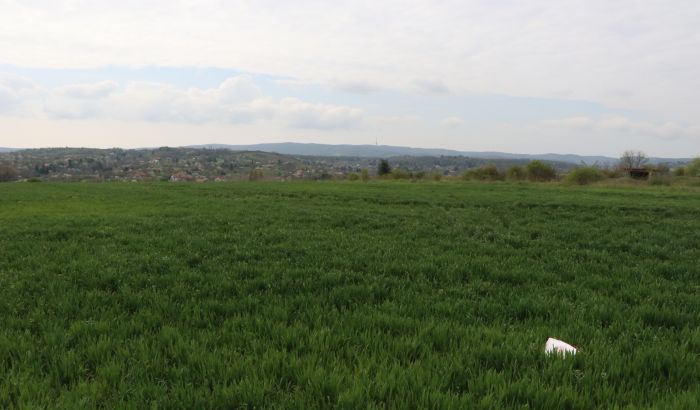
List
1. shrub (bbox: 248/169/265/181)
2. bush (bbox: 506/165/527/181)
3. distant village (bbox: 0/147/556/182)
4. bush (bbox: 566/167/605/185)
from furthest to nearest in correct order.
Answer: distant village (bbox: 0/147/556/182) → bush (bbox: 506/165/527/181) → shrub (bbox: 248/169/265/181) → bush (bbox: 566/167/605/185)

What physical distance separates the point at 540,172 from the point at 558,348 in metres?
65.8

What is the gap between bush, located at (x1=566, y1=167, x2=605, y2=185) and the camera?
57.7 metres

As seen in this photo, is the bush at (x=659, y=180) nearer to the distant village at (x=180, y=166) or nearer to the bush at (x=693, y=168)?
the bush at (x=693, y=168)

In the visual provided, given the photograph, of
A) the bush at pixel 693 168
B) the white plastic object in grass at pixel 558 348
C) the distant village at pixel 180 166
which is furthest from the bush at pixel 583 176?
the white plastic object in grass at pixel 558 348

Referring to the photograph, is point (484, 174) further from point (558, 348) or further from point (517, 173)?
point (558, 348)

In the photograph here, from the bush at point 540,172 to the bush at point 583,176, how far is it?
3761 mm

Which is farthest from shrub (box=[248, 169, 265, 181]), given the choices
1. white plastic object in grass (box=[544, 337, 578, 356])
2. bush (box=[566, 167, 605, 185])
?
white plastic object in grass (box=[544, 337, 578, 356])

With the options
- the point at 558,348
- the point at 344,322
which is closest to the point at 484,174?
the point at 344,322

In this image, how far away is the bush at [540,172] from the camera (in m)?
64.4

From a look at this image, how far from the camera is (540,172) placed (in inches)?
2559

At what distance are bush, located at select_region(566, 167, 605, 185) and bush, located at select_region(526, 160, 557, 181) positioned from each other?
376cm

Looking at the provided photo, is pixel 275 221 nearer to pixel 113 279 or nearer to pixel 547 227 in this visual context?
pixel 113 279

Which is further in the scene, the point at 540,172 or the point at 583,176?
the point at 540,172

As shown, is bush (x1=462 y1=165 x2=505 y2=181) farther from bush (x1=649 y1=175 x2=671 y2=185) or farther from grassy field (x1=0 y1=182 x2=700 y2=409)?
grassy field (x1=0 y1=182 x2=700 y2=409)
